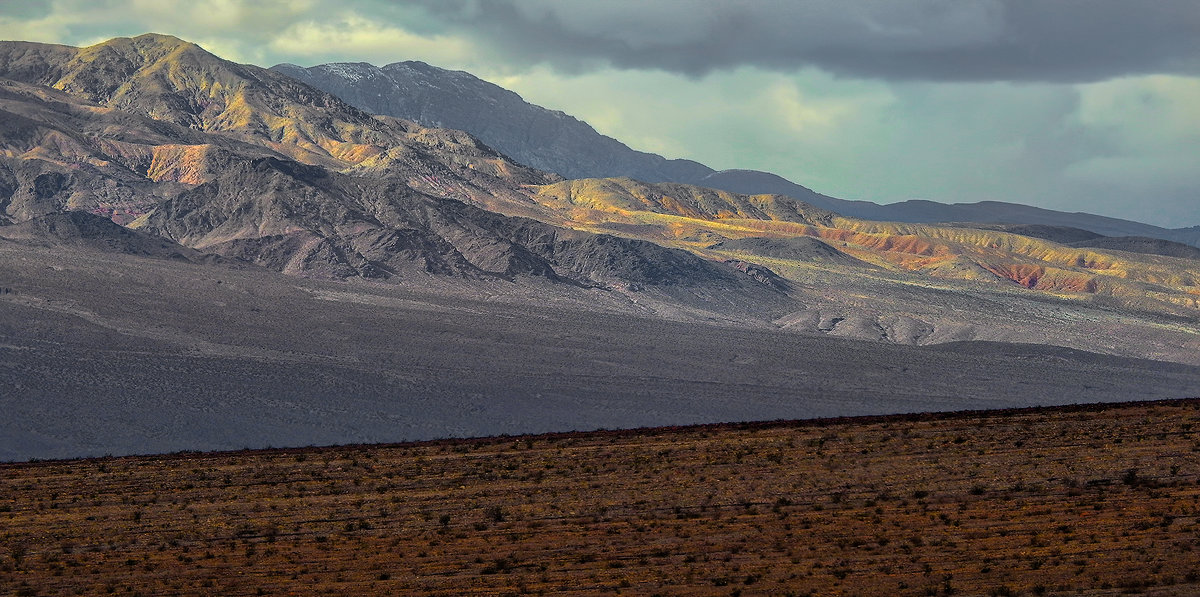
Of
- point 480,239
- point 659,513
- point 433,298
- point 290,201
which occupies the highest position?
point 290,201

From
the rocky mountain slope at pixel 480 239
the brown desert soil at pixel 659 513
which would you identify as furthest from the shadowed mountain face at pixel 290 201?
the brown desert soil at pixel 659 513

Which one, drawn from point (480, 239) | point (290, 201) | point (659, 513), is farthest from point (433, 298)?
point (659, 513)

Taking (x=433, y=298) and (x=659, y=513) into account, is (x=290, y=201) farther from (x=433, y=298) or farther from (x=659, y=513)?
(x=659, y=513)

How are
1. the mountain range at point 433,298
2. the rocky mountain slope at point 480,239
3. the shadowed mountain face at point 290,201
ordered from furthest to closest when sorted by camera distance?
1. the shadowed mountain face at point 290,201
2. the rocky mountain slope at point 480,239
3. the mountain range at point 433,298

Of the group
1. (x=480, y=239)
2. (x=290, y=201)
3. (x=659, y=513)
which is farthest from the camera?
(x=480, y=239)

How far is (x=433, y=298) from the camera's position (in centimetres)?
11688

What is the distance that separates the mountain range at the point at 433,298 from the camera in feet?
275

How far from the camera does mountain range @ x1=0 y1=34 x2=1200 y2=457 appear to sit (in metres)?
83.8

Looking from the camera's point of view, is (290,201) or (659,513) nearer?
(659,513)

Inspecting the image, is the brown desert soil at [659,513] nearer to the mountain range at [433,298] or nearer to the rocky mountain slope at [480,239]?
the mountain range at [433,298]

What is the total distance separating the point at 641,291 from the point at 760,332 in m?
23.2

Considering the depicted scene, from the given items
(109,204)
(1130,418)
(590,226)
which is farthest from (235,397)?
(590,226)

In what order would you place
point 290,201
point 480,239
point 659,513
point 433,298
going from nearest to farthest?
point 659,513 → point 433,298 → point 290,201 → point 480,239

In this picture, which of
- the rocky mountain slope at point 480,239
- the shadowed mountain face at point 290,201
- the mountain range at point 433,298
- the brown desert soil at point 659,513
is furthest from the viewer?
the shadowed mountain face at point 290,201
